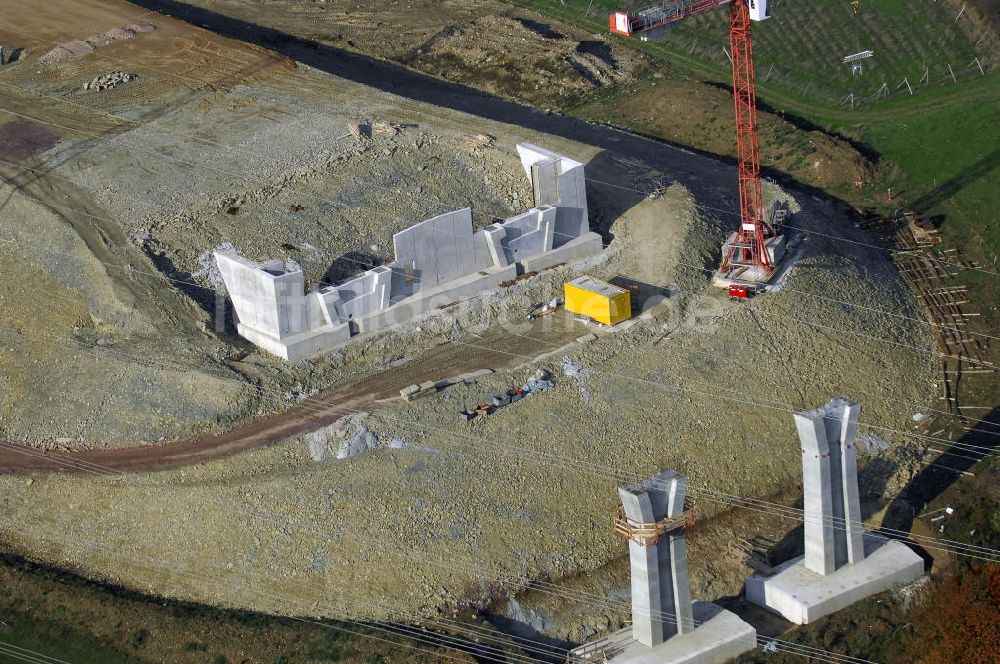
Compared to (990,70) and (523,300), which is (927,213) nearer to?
(990,70)

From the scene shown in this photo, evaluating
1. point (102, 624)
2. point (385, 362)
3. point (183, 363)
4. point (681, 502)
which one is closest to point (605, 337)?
point (385, 362)

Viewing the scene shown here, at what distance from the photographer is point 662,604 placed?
44.0m

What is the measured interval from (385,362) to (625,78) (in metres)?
40.0

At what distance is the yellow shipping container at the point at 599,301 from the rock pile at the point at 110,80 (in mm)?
28856

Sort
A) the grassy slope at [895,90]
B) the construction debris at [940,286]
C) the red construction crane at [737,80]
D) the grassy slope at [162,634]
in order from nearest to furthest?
1. the grassy slope at [162,634]
2. the red construction crane at [737,80]
3. the construction debris at [940,286]
4. the grassy slope at [895,90]

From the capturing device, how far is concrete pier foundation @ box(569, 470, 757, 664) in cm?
4225

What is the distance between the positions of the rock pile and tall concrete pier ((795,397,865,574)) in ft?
139

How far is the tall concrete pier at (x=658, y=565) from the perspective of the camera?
1658 inches

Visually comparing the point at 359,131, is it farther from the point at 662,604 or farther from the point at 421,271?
the point at 662,604

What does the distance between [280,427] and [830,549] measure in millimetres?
21147

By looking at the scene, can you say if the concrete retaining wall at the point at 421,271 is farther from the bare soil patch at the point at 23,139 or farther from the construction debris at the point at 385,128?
the bare soil patch at the point at 23,139

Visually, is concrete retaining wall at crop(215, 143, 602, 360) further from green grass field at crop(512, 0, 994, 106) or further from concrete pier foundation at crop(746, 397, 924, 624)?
green grass field at crop(512, 0, 994, 106)

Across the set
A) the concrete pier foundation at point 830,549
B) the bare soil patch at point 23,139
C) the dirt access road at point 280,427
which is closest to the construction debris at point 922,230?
the concrete pier foundation at point 830,549

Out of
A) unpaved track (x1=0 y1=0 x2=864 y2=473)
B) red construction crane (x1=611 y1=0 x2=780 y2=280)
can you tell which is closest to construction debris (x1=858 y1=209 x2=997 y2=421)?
red construction crane (x1=611 y1=0 x2=780 y2=280)
